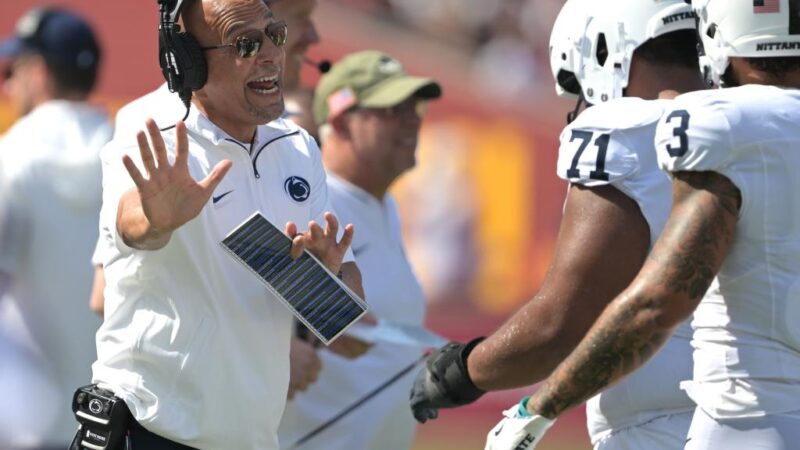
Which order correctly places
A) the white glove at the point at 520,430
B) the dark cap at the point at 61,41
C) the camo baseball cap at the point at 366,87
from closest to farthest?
the white glove at the point at 520,430, the camo baseball cap at the point at 366,87, the dark cap at the point at 61,41

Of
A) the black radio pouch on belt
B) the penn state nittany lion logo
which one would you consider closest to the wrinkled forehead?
the penn state nittany lion logo

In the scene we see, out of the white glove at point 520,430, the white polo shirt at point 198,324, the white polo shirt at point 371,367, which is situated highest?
the white polo shirt at point 198,324

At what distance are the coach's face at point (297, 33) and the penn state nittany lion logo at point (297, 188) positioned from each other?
1.71 metres

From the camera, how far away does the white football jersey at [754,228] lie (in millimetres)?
3287

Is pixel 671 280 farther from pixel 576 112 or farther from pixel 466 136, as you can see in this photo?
pixel 466 136

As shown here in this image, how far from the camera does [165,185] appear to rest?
11.5ft

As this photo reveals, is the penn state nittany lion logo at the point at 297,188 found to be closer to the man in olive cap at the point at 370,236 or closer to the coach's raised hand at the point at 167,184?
the coach's raised hand at the point at 167,184

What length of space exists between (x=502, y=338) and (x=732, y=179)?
88cm

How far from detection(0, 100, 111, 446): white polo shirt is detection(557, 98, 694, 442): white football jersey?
2.97 m

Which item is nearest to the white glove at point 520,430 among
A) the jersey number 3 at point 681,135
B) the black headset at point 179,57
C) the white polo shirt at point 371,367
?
the jersey number 3 at point 681,135

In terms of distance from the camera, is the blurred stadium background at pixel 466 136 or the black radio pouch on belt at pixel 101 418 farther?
the blurred stadium background at pixel 466 136

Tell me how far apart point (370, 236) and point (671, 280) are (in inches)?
104

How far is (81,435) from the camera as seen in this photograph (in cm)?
389

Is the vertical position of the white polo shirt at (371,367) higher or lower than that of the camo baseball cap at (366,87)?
lower
